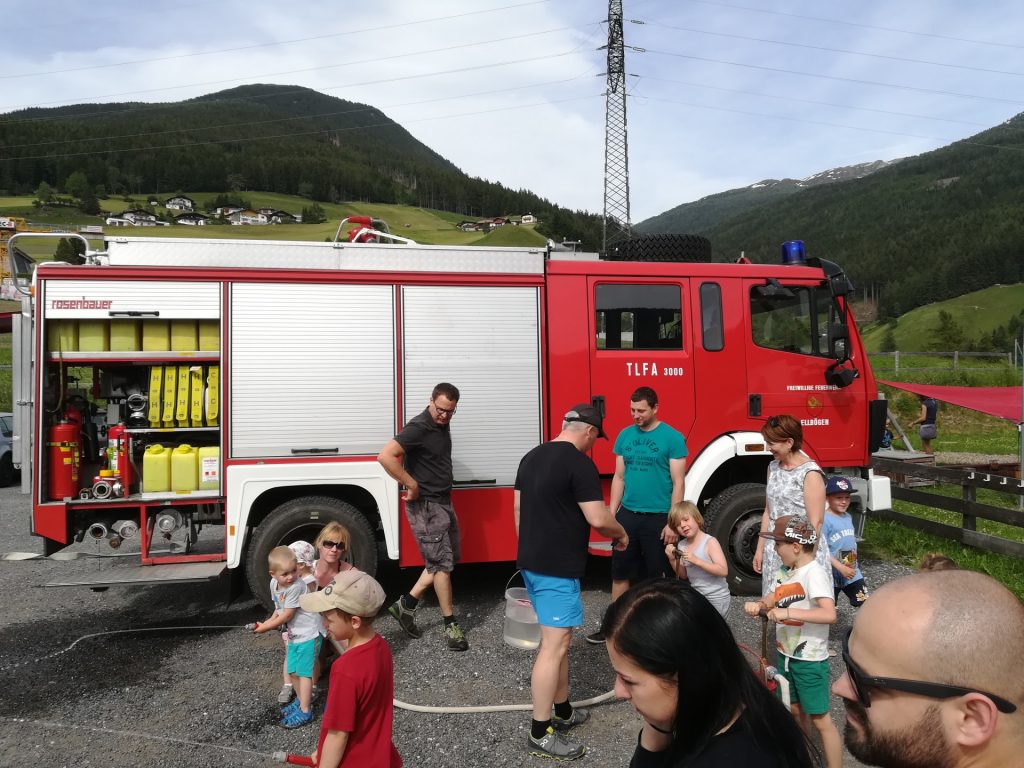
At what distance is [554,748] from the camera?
12.0ft

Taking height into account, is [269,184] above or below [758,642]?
above

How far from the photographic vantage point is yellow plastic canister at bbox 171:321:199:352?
5.57m

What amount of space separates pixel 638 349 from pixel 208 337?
3518 mm

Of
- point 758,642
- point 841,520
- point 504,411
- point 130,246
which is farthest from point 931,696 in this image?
point 130,246

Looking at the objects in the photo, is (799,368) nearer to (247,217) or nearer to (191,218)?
(191,218)

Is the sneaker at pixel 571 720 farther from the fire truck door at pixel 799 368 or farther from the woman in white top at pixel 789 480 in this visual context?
the fire truck door at pixel 799 368

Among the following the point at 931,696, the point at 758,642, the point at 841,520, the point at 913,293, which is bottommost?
the point at 758,642

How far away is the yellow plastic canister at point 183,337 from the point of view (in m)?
5.57

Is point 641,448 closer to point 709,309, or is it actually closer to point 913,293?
point 709,309

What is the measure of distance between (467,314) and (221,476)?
2312 millimetres

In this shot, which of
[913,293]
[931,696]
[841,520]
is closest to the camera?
[931,696]

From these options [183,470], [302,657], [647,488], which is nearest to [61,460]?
[183,470]

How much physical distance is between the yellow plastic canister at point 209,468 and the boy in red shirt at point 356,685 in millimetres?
3229

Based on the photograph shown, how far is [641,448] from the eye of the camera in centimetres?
496
